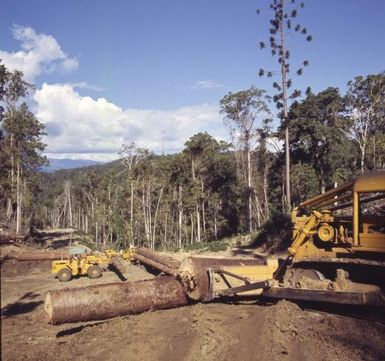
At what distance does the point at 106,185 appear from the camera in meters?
64.9

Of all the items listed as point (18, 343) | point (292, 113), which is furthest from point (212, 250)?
point (18, 343)

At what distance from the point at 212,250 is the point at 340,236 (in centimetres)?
2052

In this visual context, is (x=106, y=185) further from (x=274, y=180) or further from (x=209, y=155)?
(x=274, y=180)

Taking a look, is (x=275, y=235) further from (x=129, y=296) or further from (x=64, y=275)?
(x=129, y=296)

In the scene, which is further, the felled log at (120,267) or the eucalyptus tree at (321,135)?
the eucalyptus tree at (321,135)

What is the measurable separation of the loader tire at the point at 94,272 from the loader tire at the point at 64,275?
838mm

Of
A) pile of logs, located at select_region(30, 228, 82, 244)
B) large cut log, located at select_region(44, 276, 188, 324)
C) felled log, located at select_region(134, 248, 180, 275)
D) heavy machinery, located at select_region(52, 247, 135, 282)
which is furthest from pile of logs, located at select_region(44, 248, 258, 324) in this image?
pile of logs, located at select_region(30, 228, 82, 244)

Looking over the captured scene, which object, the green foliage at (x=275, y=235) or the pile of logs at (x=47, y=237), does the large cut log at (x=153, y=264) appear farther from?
the green foliage at (x=275, y=235)

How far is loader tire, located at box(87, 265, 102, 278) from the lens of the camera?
17500 mm

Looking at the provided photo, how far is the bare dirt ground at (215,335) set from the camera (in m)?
6.76

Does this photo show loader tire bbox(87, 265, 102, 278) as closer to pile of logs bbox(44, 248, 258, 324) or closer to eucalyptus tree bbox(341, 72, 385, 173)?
pile of logs bbox(44, 248, 258, 324)

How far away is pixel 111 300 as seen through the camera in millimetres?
8336

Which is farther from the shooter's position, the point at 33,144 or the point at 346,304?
the point at 33,144

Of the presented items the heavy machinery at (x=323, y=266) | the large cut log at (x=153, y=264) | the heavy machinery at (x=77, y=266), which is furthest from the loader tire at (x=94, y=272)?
the heavy machinery at (x=323, y=266)
